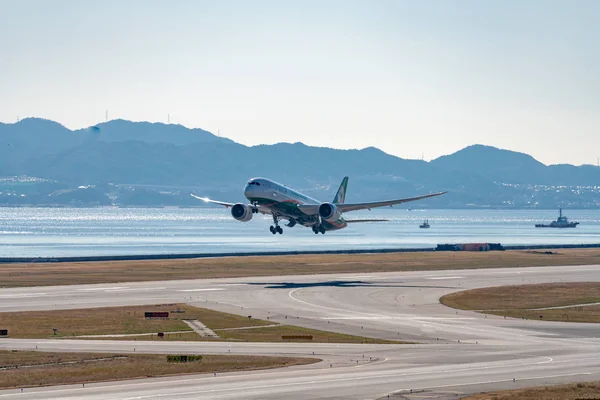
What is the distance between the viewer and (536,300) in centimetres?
9381

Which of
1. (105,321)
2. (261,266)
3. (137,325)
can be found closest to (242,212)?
(261,266)

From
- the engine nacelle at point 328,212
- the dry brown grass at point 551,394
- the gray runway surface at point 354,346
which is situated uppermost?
the engine nacelle at point 328,212

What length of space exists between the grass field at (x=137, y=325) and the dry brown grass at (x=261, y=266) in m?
31.8

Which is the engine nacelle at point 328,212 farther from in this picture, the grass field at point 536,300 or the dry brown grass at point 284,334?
the dry brown grass at point 284,334

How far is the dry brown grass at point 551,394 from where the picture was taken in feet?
149

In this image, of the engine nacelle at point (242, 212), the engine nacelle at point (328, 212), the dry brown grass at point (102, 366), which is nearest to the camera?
the dry brown grass at point (102, 366)

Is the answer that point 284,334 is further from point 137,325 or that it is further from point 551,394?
point 551,394

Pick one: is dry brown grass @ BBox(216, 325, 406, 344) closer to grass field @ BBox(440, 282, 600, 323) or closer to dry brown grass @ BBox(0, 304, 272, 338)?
dry brown grass @ BBox(0, 304, 272, 338)

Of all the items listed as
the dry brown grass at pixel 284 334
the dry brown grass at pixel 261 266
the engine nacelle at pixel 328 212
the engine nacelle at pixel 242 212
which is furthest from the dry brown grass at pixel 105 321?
the engine nacelle at pixel 328 212

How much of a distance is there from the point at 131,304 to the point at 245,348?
29201mm

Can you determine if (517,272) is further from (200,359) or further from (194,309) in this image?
(200,359)

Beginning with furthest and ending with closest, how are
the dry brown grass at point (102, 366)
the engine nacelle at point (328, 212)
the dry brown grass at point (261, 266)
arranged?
the dry brown grass at point (261, 266) → the engine nacelle at point (328, 212) → the dry brown grass at point (102, 366)

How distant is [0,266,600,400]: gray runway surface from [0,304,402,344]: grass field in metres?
2.71

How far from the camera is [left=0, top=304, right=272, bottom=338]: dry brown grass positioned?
69.2 m
